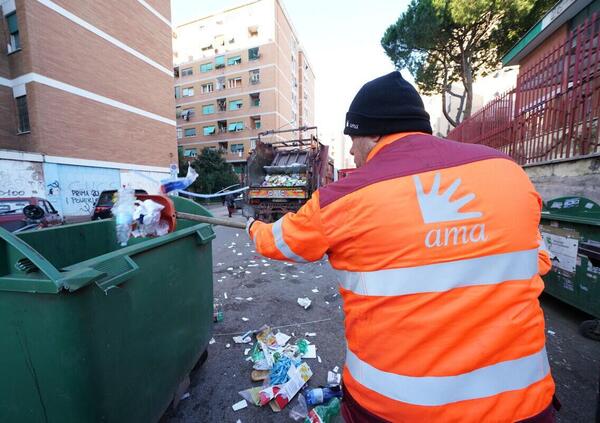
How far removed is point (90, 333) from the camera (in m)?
1.10

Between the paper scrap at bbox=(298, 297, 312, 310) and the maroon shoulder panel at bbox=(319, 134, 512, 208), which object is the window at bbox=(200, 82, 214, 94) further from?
the maroon shoulder panel at bbox=(319, 134, 512, 208)

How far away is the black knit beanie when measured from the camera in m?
1.02

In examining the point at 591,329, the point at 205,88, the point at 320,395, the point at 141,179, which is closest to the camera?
the point at 320,395

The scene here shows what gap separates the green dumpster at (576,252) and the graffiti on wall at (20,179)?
15.0 m

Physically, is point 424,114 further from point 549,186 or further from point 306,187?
point 306,187

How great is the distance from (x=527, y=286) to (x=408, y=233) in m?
0.43

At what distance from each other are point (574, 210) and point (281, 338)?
11.5ft

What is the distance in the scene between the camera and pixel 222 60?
32.4 m

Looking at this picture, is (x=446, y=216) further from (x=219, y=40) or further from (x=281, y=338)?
(x=219, y=40)

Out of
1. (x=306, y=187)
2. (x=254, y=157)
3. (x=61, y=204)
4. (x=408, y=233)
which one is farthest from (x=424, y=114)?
(x=61, y=204)

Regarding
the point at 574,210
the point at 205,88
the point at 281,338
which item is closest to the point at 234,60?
the point at 205,88

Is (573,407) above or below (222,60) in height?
below

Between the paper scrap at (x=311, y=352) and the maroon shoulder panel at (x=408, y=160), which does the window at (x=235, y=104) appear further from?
the maroon shoulder panel at (x=408, y=160)

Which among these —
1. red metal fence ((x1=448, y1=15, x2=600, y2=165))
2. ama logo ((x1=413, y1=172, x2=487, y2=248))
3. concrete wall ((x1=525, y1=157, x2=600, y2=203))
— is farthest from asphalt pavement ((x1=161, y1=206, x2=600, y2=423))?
red metal fence ((x1=448, y1=15, x2=600, y2=165))
